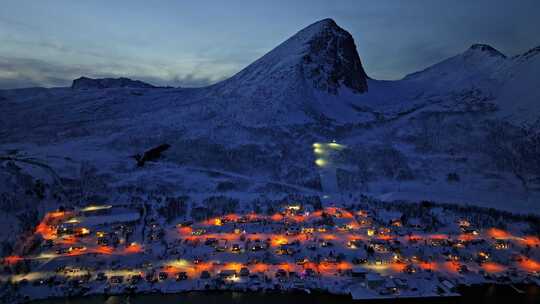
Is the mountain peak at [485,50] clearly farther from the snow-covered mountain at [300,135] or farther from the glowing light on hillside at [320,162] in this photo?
the glowing light on hillside at [320,162]

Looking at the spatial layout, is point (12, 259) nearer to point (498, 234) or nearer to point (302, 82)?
Result: point (498, 234)

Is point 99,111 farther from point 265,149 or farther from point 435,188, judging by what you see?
point 435,188

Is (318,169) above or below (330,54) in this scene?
below

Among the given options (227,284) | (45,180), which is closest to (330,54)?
(45,180)

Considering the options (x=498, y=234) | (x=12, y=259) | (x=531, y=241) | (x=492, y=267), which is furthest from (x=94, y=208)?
(x=531, y=241)

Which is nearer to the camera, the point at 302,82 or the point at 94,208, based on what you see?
the point at 94,208
